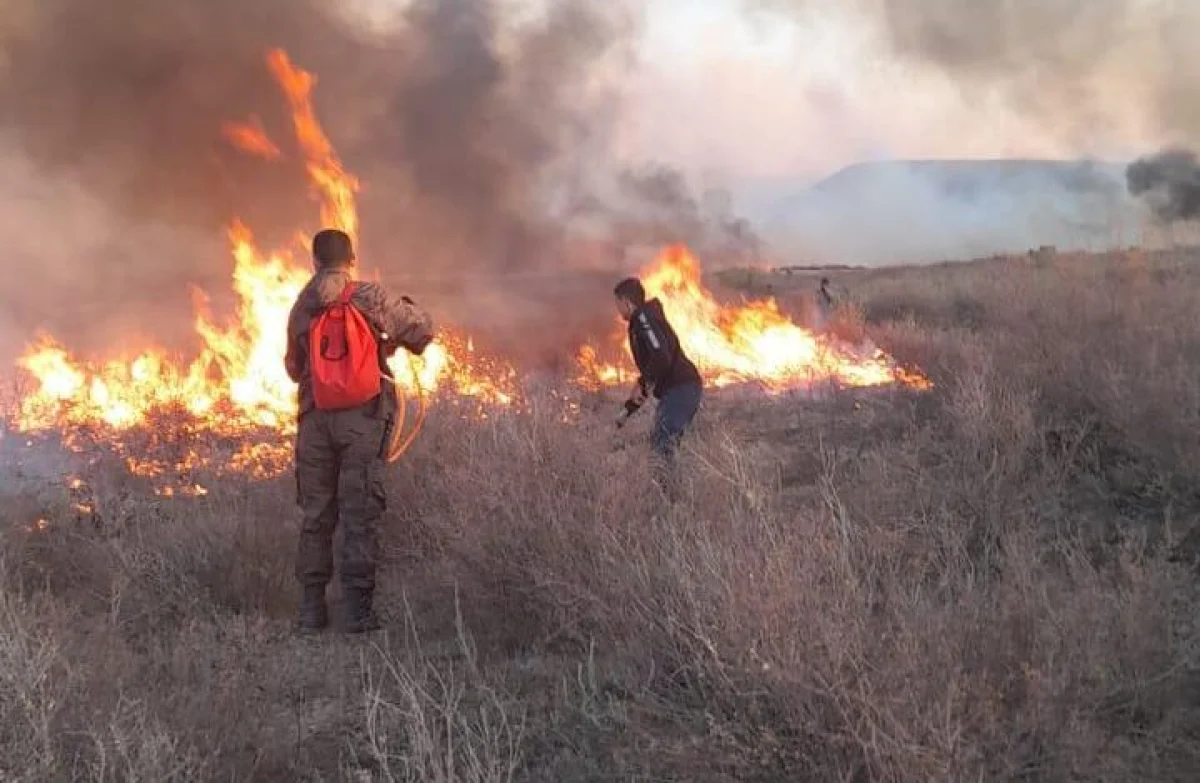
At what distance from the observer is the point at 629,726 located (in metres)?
3.08

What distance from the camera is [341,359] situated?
4590 millimetres

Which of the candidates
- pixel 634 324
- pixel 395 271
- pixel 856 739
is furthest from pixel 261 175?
pixel 856 739

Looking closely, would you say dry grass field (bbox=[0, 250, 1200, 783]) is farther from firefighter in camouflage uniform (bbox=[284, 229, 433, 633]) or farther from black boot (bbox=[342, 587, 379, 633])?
firefighter in camouflage uniform (bbox=[284, 229, 433, 633])

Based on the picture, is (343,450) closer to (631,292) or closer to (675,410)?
(675,410)

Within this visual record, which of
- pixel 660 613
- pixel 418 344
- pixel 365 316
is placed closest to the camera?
pixel 660 613

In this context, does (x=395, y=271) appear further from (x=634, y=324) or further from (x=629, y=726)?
(x=629, y=726)

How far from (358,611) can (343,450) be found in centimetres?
74

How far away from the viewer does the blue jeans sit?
6.18 meters

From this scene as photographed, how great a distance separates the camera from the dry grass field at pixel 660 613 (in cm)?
266

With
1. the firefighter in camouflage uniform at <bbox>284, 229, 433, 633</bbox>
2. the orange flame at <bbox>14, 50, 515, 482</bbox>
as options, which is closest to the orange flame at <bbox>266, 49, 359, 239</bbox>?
the orange flame at <bbox>14, 50, 515, 482</bbox>

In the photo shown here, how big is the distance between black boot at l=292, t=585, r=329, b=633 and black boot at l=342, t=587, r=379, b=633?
122mm

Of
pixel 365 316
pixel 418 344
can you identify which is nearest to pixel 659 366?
pixel 418 344

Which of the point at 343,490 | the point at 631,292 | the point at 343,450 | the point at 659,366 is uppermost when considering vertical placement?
the point at 631,292

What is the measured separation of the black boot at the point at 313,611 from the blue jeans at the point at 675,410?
2227 millimetres
